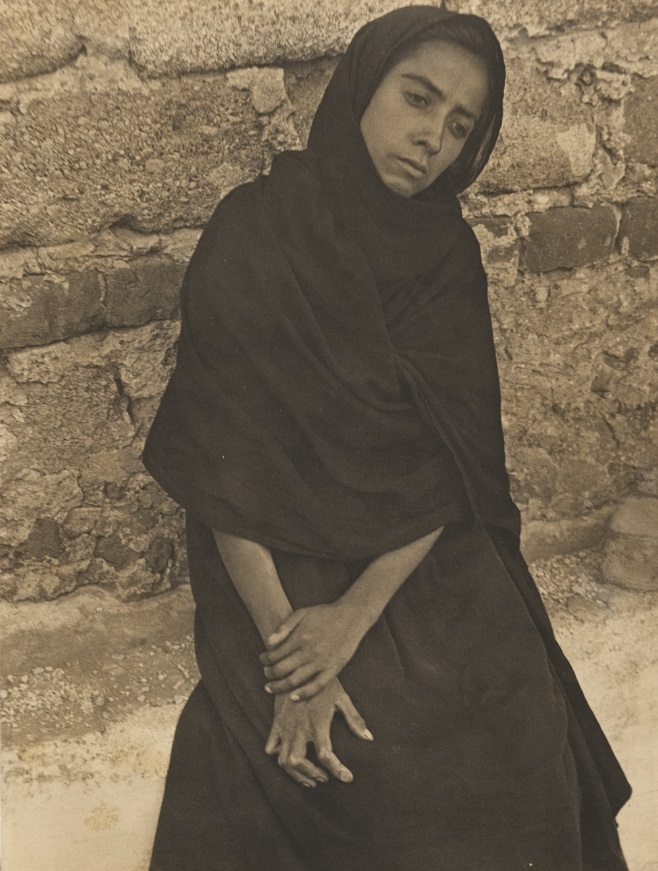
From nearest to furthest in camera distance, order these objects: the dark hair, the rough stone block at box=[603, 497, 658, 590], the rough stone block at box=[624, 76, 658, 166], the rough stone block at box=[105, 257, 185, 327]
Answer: the dark hair < the rough stone block at box=[105, 257, 185, 327] < the rough stone block at box=[624, 76, 658, 166] < the rough stone block at box=[603, 497, 658, 590]

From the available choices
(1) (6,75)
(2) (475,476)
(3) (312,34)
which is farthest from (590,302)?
(1) (6,75)

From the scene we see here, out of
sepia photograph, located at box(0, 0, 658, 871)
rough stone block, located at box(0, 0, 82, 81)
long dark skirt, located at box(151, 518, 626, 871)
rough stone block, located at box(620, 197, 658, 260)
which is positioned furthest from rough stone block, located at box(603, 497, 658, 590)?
rough stone block, located at box(0, 0, 82, 81)

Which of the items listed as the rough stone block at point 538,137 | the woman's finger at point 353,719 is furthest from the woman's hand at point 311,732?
the rough stone block at point 538,137

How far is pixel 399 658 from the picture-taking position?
1.87m

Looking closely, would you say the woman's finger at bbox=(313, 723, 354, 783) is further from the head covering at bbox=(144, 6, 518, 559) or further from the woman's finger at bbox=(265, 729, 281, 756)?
the head covering at bbox=(144, 6, 518, 559)

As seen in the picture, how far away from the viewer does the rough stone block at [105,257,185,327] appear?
6.30 feet

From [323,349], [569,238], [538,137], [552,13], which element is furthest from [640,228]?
[323,349]

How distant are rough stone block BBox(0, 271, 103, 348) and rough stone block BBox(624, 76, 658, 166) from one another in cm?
126

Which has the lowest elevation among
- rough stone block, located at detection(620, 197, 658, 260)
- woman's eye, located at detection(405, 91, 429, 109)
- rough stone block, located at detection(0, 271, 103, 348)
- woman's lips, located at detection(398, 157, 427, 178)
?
rough stone block, located at detection(0, 271, 103, 348)

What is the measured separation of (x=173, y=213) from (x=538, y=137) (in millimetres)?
852

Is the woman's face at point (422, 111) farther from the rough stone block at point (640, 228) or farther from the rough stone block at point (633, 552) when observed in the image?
the rough stone block at point (633, 552)

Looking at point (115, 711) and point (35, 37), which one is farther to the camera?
point (115, 711)

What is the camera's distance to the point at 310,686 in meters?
1.76

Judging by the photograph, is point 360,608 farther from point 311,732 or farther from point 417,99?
point 417,99
